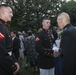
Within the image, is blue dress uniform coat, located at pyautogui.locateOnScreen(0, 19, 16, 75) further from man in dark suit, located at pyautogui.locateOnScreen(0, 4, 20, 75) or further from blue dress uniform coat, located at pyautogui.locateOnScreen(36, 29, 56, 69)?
blue dress uniform coat, located at pyautogui.locateOnScreen(36, 29, 56, 69)

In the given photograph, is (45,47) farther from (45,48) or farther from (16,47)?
(16,47)

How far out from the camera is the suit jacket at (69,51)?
16.1 feet

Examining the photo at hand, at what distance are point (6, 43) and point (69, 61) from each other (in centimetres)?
125

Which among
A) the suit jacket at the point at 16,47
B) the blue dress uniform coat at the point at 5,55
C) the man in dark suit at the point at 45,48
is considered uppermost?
the blue dress uniform coat at the point at 5,55

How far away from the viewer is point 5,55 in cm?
416

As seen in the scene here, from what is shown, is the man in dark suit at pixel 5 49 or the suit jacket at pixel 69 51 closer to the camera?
the man in dark suit at pixel 5 49

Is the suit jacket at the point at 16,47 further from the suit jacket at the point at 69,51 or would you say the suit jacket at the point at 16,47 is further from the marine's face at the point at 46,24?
the suit jacket at the point at 69,51

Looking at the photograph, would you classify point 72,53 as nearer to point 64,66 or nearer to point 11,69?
point 64,66

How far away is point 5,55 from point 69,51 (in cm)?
134

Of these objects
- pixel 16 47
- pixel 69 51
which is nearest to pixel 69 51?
pixel 69 51

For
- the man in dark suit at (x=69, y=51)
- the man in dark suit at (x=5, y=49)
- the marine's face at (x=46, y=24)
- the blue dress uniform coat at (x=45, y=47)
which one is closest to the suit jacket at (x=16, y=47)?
the blue dress uniform coat at (x=45, y=47)

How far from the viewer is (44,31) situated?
639 centimetres

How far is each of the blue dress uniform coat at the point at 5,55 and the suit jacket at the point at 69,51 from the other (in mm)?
1061

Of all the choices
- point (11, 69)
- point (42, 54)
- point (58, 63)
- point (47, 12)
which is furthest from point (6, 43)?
point (47, 12)
